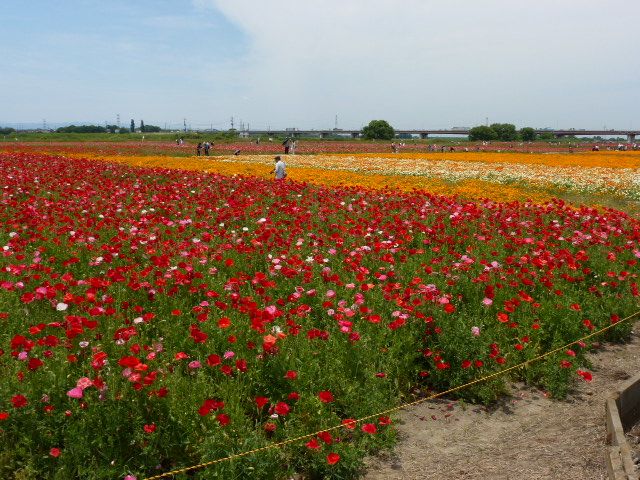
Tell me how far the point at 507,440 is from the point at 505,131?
106098mm

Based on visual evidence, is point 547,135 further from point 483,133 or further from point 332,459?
point 332,459

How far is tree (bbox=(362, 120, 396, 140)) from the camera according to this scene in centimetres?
10094

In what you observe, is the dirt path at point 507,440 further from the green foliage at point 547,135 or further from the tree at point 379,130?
the green foliage at point 547,135

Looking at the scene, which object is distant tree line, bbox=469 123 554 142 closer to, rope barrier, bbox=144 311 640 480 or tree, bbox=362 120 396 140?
A: tree, bbox=362 120 396 140

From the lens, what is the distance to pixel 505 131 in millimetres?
101938

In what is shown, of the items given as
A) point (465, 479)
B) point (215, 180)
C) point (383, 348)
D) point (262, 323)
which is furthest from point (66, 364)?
point (215, 180)

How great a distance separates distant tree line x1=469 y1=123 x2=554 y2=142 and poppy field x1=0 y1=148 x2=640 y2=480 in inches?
3757

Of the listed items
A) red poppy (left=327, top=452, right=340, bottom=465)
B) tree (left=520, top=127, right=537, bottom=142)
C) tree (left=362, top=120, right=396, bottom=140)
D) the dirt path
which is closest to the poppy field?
red poppy (left=327, top=452, right=340, bottom=465)

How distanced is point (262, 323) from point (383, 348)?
1.33 metres

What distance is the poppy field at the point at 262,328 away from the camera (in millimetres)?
3449

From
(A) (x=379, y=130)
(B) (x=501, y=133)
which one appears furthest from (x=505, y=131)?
(A) (x=379, y=130)

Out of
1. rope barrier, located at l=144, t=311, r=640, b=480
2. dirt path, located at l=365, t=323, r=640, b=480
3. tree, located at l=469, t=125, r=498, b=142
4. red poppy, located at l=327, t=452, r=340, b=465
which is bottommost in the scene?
dirt path, located at l=365, t=323, r=640, b=480

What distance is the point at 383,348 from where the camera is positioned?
4875 millimetres

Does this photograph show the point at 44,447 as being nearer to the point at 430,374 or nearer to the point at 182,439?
the point at 182,439
